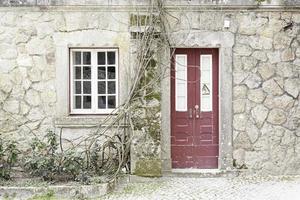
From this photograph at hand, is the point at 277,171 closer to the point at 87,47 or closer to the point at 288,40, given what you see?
the point at 288,40

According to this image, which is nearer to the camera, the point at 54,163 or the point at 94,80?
the point at 54,163

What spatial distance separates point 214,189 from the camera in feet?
28.5

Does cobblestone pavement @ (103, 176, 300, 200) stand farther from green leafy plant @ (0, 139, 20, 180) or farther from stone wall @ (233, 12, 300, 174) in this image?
green leafy plant @ (0, 139, 20, 180)

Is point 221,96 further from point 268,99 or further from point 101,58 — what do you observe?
point 101,58

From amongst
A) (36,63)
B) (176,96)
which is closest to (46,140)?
(36,63)

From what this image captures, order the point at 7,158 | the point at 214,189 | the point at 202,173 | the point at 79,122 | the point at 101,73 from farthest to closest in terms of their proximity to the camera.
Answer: the point at 101,73 → the point at 202,173 → the point at 79,122 → the point at 7,158 → the point at 214,189

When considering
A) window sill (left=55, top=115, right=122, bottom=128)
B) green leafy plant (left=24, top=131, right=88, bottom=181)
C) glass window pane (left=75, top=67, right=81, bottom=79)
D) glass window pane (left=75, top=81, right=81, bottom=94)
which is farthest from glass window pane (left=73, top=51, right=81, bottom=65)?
green leafy plant (left=24, top=131, right=88, bottom=181)

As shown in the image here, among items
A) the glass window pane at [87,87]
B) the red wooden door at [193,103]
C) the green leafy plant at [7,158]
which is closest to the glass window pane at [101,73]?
the glass window pane at [87,87]

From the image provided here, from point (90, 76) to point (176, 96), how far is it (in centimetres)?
181

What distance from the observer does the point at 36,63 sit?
31.5 ft

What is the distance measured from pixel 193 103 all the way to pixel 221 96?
594mm

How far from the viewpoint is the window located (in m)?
9.77

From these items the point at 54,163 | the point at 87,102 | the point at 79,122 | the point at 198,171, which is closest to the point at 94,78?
the point at 87,102

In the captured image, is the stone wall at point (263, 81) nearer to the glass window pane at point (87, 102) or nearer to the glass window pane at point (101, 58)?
the glass window pane at point (101, 58)
